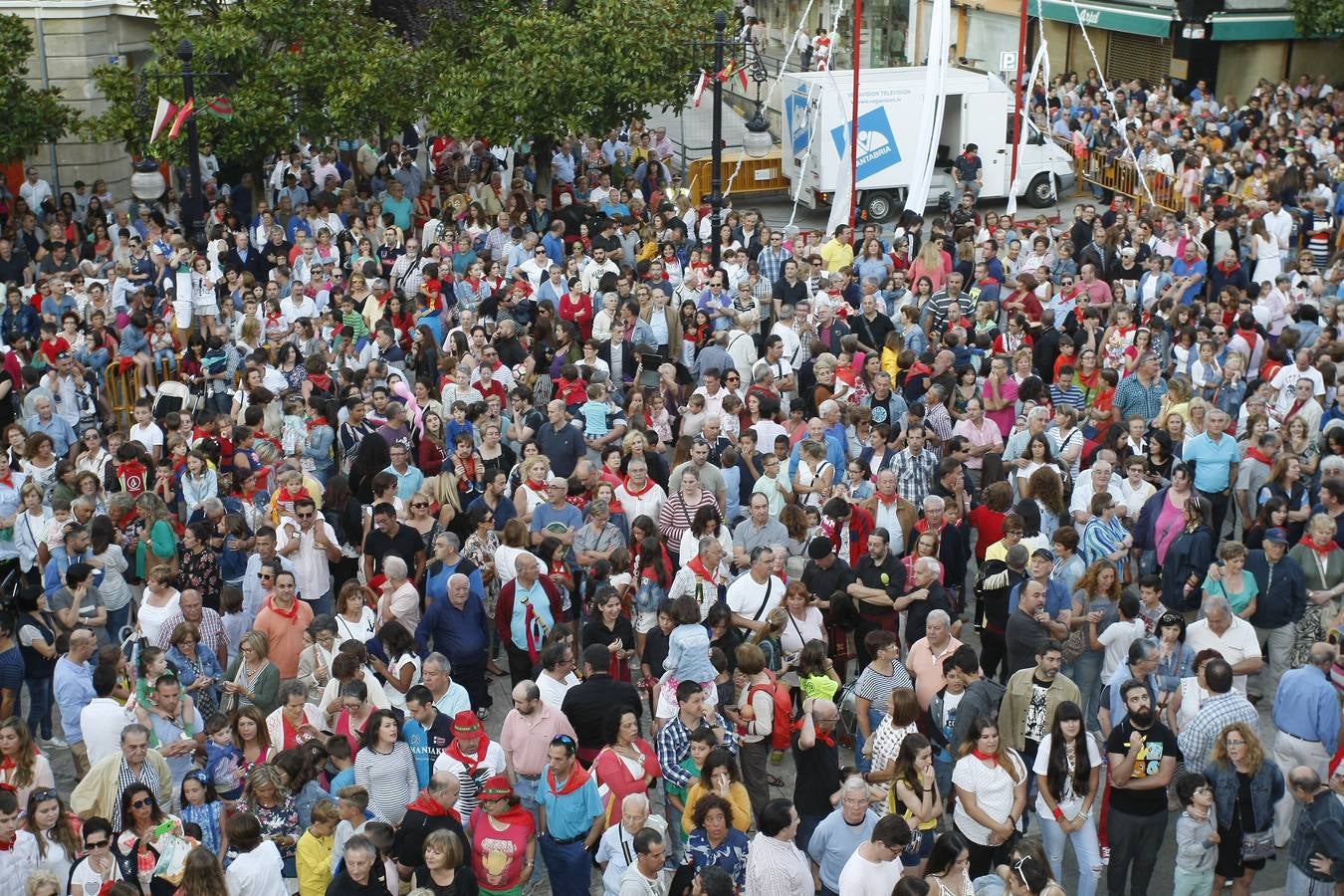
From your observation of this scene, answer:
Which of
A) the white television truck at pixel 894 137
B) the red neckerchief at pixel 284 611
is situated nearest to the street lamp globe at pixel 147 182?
the white television truck at pixel 894 137

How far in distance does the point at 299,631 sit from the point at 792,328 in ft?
21.6

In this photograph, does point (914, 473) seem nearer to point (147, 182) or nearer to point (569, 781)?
point (569, 781)

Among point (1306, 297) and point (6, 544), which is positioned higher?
point (1306, 297)

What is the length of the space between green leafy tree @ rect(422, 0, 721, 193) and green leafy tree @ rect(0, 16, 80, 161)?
5722 mm

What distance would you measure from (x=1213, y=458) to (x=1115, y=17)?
2756 centimetres

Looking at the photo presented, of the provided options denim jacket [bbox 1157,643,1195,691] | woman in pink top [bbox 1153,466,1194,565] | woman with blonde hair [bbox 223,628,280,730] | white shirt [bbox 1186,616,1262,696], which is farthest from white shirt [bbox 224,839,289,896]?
woman in pink top [bbox 1153,466,1194,565]

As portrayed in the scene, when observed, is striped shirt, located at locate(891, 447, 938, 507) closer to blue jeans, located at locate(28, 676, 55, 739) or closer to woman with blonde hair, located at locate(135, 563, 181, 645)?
woman with blonde hair, located at locate(135, 563, 181, 645)

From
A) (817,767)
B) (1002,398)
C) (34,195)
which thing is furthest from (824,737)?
(34,195)

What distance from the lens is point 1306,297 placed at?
17375 millimetres

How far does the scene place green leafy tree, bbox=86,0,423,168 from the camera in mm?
22781

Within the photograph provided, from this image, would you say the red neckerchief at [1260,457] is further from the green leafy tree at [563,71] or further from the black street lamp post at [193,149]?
the green leafy tree at [563,71]

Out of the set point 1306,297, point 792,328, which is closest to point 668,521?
point 792,328

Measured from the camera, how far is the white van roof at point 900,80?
26.4 meters

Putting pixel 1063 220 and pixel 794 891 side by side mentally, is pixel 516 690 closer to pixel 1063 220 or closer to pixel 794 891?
pixel 794 891
